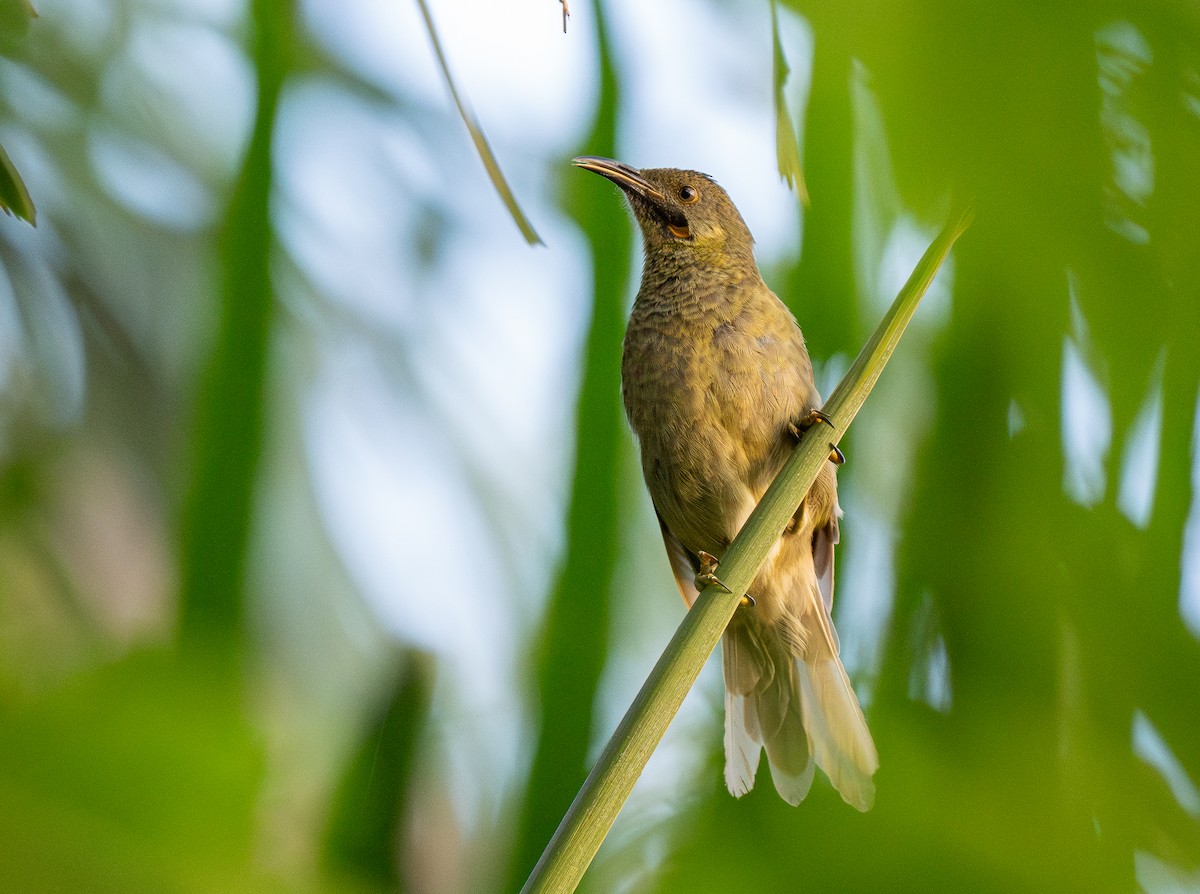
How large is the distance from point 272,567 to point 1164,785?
3.78 feet

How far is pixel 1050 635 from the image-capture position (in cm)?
87

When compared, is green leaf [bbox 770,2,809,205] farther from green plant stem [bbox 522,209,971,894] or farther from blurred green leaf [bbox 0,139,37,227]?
blurred green leaf [bbox 0,139,37,227]

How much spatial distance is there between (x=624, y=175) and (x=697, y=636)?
1.65 m

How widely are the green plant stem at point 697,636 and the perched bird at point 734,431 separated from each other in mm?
1011

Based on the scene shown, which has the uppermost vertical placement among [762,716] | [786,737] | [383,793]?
[383,793]

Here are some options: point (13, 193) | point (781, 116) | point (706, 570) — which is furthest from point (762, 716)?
point (13, 193)

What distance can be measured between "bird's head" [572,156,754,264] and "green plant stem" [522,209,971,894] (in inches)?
56.9

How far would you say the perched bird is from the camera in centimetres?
230

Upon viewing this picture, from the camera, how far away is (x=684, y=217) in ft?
8.59

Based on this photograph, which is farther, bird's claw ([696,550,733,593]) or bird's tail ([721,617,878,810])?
bird's tail ([721,617,878,810])

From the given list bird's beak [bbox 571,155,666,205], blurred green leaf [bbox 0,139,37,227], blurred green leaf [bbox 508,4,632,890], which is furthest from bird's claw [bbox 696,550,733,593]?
bird's beak [bbox 571,155,666,205]

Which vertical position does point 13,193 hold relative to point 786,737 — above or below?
above

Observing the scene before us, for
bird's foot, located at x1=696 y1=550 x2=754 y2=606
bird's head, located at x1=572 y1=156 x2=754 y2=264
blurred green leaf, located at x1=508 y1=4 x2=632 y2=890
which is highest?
bird's head, located at x1=572 y1=156 x2=754 y2=264

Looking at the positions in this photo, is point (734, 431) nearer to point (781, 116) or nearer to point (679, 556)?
point (679, 556)
